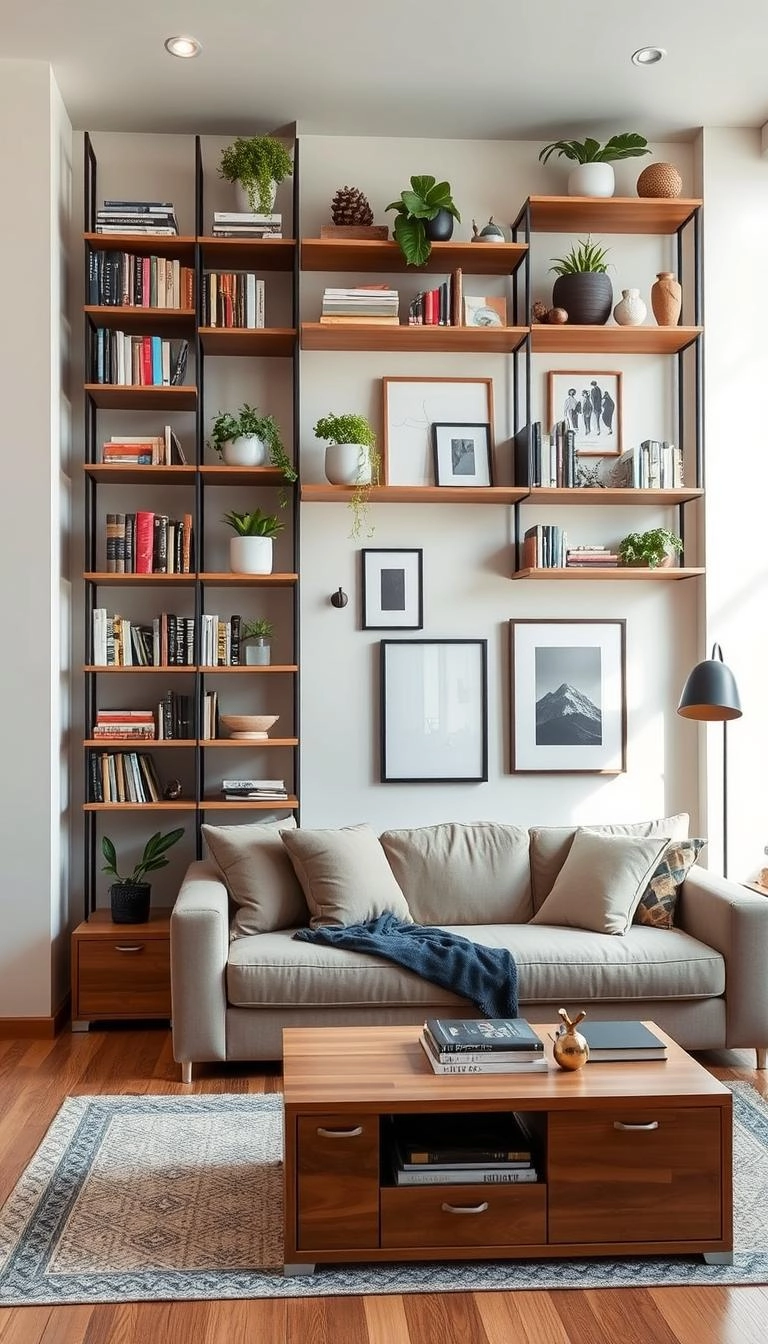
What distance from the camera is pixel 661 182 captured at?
4.68 meters

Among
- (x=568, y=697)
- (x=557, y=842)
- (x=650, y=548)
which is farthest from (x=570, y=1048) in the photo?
(x=650, y=548)

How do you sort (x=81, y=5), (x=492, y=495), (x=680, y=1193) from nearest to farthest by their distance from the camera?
(x=680, y=1193)
(x=81, y=5)
(x=492, y=495)

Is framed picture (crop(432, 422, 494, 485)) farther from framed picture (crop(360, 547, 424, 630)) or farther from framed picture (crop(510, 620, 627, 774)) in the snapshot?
framed picture (crop(510, 620, 627, 774))

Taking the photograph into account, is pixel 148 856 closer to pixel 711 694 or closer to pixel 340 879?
pixel 340 879

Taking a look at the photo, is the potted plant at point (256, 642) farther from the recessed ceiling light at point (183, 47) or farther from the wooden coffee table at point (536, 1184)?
the wooden coffee table at point (536, 1184)

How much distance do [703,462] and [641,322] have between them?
1.99ft

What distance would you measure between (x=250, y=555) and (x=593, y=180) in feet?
6.57

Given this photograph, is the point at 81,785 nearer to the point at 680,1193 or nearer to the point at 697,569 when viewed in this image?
the point at 697,569

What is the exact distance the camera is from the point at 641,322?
472 centimetres

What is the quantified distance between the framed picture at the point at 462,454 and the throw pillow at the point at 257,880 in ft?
5.37

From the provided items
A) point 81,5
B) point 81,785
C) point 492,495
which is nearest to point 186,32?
point 81,5

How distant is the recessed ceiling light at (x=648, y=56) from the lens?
13.8ft

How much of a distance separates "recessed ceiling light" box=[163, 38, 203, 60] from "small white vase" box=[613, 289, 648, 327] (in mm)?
1823

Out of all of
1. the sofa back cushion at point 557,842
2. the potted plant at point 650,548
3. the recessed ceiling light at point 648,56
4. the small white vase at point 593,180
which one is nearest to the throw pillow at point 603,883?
the sofa back cushion at point 557,842
